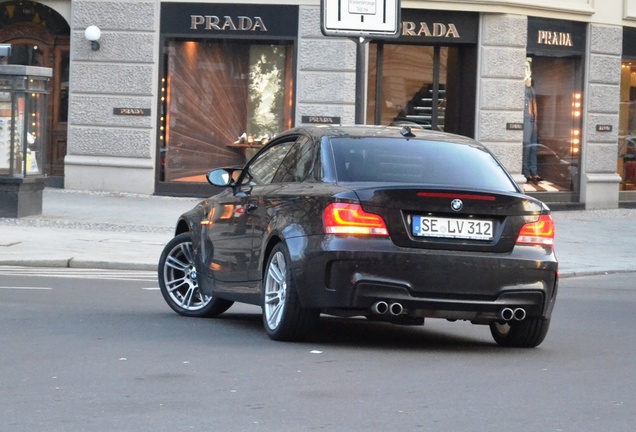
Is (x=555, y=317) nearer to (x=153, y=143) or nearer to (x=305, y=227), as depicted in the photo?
(x=305, y=227)

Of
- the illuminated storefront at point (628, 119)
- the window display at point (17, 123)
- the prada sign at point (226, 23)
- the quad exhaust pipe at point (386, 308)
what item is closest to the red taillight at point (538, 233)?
the quad exhaust pipe at point (386, 308)

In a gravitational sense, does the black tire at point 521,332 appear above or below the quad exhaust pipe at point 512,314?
below

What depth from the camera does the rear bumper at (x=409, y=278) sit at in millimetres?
8125

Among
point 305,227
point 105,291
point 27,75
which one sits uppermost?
point 27,75

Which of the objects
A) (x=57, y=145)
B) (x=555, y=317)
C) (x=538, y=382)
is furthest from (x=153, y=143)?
(x=538, y=382)

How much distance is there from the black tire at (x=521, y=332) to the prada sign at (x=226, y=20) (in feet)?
49.3

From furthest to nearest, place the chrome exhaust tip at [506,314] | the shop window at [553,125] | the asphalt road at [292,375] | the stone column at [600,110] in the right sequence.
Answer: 1. the stone column at [600,110]
2. the shop window at [553,125]
3. the chrome exhaust tip at [506,314]
4. the asphalt road at [292,375]

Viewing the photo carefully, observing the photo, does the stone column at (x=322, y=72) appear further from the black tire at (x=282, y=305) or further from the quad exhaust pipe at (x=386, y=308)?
the quad exhaust pipe at (x=386, y=308)

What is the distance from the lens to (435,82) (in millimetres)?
24344

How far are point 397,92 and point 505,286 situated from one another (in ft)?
53.1

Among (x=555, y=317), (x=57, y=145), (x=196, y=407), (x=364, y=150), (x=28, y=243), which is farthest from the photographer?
(x=57, y=145)

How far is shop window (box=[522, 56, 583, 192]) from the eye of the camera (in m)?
24.8

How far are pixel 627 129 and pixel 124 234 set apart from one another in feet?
39.7

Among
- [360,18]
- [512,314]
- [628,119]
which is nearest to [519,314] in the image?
[512,314]
